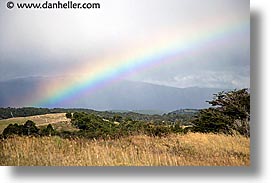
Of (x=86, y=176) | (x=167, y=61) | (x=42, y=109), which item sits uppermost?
(x=167, y=61)

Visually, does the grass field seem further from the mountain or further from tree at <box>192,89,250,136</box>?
tree at <box>192,89,250,136</box>

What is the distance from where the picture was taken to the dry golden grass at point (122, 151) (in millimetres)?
6012

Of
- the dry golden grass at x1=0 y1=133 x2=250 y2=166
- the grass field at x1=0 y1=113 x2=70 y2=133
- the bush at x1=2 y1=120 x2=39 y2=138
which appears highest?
the grass field at x1=0 y1=113 x2=70 y2=133

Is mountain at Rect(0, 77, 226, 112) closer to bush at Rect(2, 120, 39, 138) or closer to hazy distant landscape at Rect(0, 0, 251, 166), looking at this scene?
hazy distant landscape at Rect(0, 0, 251, 166)

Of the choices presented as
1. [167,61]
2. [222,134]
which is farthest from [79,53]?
[222,134]

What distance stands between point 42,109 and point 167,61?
1064 millimetres

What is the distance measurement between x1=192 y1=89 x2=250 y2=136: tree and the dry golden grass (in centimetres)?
6

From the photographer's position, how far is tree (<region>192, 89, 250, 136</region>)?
19.7ft

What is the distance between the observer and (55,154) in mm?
6051

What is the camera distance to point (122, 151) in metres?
6.06

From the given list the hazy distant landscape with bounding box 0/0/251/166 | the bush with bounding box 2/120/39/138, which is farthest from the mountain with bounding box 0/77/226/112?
the bush with bounding box 2/120/39/138

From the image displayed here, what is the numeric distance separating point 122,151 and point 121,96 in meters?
0.44

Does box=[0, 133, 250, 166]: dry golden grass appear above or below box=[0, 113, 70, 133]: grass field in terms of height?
below

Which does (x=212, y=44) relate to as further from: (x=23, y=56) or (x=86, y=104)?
(x=23, y=56)
